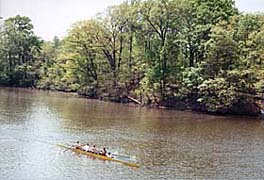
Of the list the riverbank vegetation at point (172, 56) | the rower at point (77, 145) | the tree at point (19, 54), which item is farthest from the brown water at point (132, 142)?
the tree at point (19, 54)

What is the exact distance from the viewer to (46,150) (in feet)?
67.2

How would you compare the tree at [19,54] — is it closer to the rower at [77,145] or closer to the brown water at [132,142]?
the brown water at [132,142]

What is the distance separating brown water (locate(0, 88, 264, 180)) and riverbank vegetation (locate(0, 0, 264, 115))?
3.13 m

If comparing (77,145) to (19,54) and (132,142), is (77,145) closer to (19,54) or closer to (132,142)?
(132,142)

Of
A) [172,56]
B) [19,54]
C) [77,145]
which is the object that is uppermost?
[19,54]

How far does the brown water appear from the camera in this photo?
17.3m

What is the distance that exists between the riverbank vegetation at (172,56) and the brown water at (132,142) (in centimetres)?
313

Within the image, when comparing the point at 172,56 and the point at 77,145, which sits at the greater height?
the point at 172,56

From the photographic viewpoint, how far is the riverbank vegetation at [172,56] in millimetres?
36625

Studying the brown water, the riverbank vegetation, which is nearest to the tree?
the riverbank vegetation

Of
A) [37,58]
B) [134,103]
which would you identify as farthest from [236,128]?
[37,58]

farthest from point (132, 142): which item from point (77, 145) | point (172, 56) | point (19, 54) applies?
point (19, 54)

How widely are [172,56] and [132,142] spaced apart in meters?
20.7

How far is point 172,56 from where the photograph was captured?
140ft
